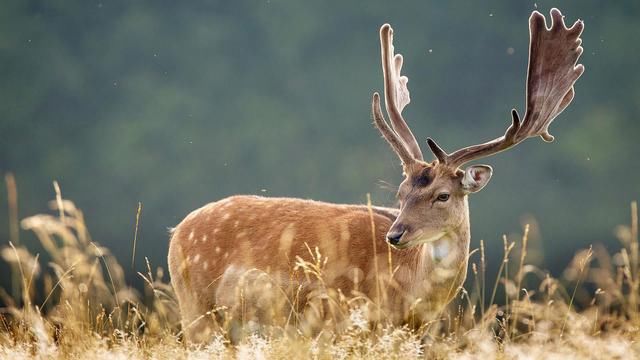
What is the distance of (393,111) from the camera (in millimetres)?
5684

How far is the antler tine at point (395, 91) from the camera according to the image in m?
5.50

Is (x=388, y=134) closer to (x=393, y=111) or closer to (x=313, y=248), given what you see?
(x=393, y=111)

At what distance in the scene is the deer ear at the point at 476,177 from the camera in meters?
4.86

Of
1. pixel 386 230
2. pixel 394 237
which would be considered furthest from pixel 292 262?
pixel 394 237

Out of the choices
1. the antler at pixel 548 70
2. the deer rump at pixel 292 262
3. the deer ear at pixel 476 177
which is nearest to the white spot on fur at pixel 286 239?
the deer rump at pixel 292 262

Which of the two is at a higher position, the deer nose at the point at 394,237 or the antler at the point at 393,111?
the antler at the point at 393,111

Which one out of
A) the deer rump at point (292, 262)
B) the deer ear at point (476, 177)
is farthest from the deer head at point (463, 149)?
the deer rump at point (292, 262)

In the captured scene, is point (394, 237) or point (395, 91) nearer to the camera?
point (394, 237)

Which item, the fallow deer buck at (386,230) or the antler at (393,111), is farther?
the antler at (393,111)

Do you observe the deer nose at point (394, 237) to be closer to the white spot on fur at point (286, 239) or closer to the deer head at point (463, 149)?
the deer head at point (463, 149)

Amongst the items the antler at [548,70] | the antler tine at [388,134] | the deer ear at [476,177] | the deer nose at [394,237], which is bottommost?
the deer nose at [394,237]

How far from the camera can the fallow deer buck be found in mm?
4891

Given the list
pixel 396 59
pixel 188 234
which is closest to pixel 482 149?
pixel 396 59

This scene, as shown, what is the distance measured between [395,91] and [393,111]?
39 centimetres
